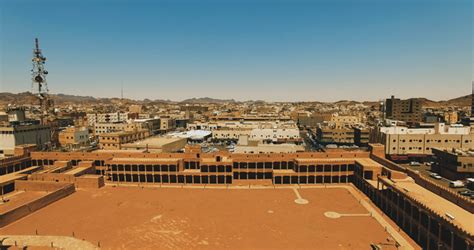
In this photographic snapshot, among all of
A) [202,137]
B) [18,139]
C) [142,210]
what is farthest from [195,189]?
[18,139]

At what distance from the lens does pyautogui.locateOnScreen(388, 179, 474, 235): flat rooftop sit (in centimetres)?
4131

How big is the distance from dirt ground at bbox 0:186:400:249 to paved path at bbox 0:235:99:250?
1.49 metres

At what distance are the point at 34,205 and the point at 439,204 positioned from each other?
266 ft

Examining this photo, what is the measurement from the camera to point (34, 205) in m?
62.4

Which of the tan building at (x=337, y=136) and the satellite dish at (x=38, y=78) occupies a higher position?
the satellite dish at (x=38, y=78)

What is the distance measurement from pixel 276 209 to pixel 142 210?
98.2 feet

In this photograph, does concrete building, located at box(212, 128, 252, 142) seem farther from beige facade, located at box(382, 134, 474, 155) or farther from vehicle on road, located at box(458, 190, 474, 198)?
vehicle on road, located at box(458, 190, 474, 198)

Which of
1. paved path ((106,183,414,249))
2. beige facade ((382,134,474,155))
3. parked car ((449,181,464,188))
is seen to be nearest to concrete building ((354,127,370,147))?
beige facade ((382,134,474,155))

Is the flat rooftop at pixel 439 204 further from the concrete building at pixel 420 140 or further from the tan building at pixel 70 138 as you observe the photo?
the tan building at pixel 70 138

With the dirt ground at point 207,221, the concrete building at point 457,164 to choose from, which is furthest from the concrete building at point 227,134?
the concrete building at point 457,164

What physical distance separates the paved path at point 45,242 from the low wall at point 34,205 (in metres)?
5.88

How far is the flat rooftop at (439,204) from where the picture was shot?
41312 mm

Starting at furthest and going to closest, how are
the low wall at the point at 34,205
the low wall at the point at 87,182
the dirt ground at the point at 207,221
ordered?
the low wall at the point at 87,182 → the low wall at the point at 34,205 → the dirt ground at the point at 207,221

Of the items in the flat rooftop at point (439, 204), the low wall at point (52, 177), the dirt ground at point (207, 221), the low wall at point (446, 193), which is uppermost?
the low wall at point (446, 193)
